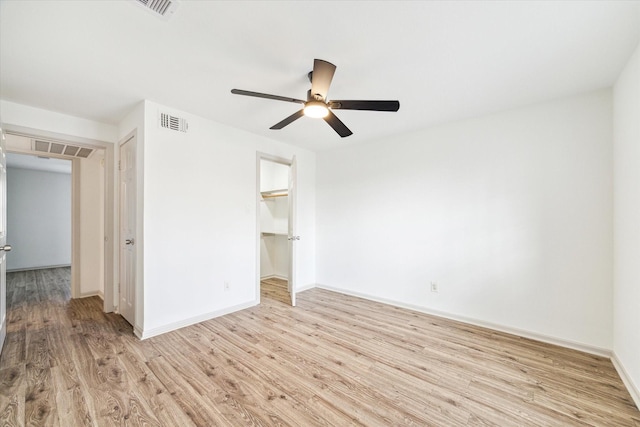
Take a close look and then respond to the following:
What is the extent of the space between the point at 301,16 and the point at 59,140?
3.30 metres

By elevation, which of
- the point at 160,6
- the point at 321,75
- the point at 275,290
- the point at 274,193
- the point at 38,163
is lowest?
the point at 275,290

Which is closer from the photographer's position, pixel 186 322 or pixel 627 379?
pixel 627 379

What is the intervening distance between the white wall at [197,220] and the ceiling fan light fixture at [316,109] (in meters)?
1.69

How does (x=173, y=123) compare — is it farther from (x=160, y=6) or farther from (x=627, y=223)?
(x=627, y=223)

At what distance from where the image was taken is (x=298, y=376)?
2143mm

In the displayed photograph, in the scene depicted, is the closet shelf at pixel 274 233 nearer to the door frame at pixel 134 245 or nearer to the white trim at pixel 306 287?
the white trim at pixel 306 287

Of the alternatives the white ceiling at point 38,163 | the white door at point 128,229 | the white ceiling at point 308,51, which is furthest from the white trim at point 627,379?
the white ceiling at point 38,163

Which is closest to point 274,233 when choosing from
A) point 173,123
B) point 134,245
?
point 134,245

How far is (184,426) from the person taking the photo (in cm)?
162

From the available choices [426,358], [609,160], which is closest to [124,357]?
[426,358]

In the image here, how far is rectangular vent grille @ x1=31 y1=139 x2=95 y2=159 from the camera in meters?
3.57

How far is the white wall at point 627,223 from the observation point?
6.26 ft

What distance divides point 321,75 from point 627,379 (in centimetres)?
322

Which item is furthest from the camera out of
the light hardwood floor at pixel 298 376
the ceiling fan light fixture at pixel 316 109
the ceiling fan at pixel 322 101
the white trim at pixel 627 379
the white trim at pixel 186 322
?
the white trim at pixel 186 322
